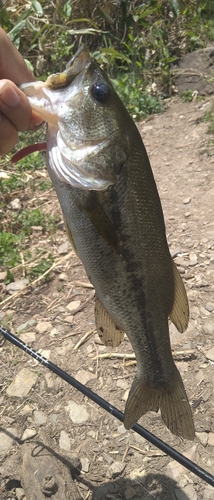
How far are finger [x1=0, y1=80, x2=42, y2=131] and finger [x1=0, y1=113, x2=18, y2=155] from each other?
2 cm

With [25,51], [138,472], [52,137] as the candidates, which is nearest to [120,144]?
[52,137]

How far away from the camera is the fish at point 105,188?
1.41 meters

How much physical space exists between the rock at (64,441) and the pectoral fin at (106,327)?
889mm

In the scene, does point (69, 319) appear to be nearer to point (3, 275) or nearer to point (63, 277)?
point (63, 277)

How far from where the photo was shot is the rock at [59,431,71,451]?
2244 mm

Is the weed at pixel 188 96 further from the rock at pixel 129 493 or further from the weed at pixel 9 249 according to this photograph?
the rock at pixel 129 493

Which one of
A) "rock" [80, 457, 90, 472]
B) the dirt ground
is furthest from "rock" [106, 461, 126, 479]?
"rock" [80, 457, 90, 472]

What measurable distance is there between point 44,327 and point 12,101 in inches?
70.6

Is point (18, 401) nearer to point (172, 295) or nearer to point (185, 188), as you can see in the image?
point (172, 295)

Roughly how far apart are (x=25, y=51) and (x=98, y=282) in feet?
18.2

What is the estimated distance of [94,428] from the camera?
233cm

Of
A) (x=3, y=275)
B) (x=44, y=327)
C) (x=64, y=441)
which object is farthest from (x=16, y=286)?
(x=64, y=441)

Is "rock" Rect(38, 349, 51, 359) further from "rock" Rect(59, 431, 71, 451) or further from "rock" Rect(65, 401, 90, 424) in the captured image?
"rock" Rect(59, 431, 71, 451)

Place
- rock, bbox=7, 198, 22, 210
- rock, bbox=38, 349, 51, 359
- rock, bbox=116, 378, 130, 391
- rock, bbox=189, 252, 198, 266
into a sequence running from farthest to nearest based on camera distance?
rock, bbox=7, 198, 22, 210
rock, bbox=189, 252, 198, 266
rock, bbox=38, 349, 51, 359
rock, bbox=116, 378, 130, 391
